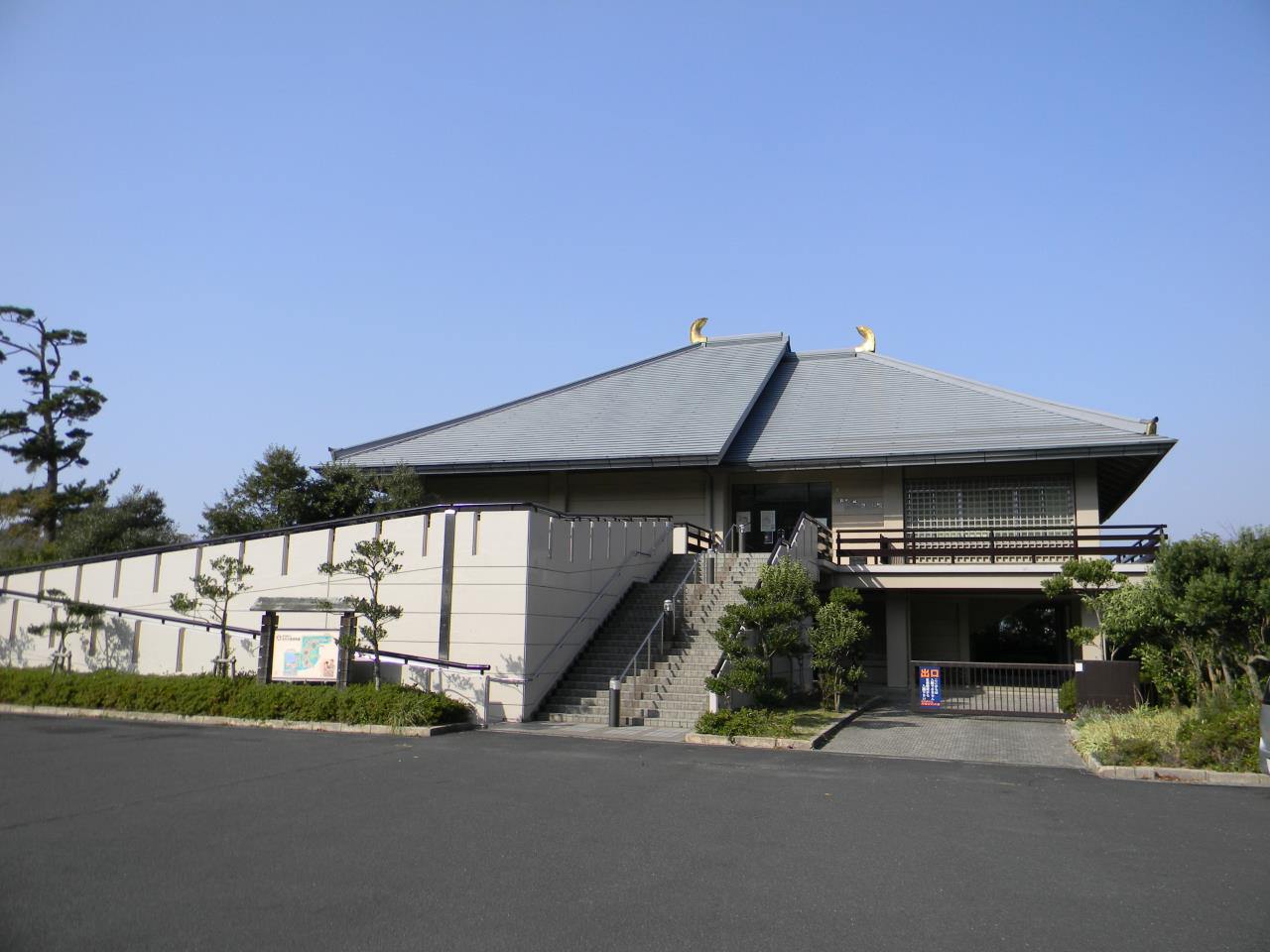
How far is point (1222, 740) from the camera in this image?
38.5 ft

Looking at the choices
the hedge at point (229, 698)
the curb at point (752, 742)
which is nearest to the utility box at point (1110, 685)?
the curb at point (752, 742)

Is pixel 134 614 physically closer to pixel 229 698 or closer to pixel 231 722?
pixel 229 698

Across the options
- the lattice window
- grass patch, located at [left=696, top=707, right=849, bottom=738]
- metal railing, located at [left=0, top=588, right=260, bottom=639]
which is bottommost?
grass patch, located at [left=696, top=707, right=849, bottom=738]

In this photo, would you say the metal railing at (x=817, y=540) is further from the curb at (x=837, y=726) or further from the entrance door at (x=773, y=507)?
the curb at (x=837, y=726)

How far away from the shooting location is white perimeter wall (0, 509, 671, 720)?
16.4 metres

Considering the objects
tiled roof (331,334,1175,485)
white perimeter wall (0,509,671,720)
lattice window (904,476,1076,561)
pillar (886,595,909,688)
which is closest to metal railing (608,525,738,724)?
white perimeter wall (0,509,671,720)

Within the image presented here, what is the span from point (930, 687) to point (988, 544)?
745 centimetres

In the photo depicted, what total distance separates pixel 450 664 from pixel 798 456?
482 inches

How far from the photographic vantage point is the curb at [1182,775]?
1107 cm

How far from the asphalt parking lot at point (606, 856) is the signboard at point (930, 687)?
19.3ft

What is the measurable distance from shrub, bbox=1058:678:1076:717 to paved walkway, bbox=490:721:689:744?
287 inches

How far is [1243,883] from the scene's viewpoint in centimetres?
669

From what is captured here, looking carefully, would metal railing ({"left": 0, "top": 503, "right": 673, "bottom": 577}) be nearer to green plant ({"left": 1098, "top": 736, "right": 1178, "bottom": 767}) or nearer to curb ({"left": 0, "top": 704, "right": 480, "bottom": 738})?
curb ({"left": 0, "top": 704, "right": 480, "bottom": 738})

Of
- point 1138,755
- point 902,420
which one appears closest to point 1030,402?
point 902,420
